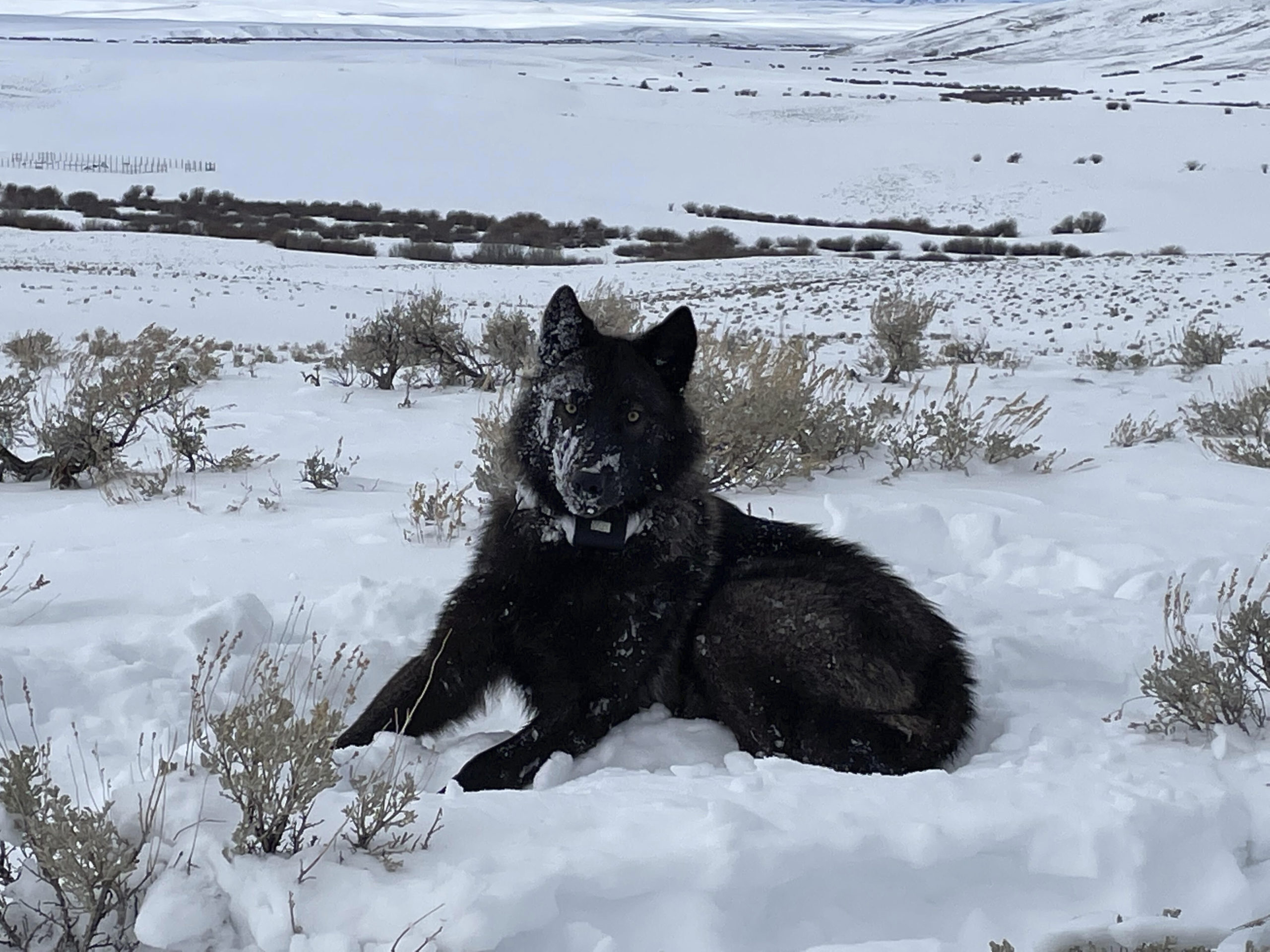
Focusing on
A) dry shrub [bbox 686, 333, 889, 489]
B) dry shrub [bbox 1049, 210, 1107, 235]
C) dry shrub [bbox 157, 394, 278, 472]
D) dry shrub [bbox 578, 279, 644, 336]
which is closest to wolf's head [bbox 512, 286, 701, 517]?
dry shrub [bbox 686, 333, 889, 489]

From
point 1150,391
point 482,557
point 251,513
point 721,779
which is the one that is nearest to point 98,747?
point 482,557

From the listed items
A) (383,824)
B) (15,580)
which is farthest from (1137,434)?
(15,580)

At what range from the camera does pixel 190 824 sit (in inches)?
97.5

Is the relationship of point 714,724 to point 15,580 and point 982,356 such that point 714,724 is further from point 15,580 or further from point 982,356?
point 982,356

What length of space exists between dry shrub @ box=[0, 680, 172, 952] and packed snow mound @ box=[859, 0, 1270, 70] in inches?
4321

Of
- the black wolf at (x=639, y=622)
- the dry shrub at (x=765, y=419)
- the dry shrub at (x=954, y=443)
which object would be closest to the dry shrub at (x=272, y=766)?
the black wolf at (x=639, y=622)

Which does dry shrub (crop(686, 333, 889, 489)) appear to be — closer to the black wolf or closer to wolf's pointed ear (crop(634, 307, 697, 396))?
wolf's pointed ear (crop(634, 307, 697, 396))

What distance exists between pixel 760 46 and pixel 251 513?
175 m

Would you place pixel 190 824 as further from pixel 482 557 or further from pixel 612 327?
pixel 612 327

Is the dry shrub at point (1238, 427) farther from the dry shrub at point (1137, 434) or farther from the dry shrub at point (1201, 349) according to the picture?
the dry shrub at point (1201, 349)

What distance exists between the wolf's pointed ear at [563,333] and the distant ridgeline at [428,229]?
2740 cm

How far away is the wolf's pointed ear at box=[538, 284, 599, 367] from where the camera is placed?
4059 mm

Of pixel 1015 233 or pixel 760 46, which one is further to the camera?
pixel 760 46

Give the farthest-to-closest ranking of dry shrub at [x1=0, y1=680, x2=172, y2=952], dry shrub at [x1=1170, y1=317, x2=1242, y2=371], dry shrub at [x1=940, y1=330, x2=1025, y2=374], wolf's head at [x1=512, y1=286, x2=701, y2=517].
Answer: dry shrub at [x1=940, y1=330, x2=1025, y2=374] → dry shrub at [x1=1170, y1=317, x2=1242, y2=371] → wolf's head at [x1=512, y1=286, x2=701, y2=517] → dry shrub at [x1=0, y1=680, x2=172, y2=952]
